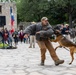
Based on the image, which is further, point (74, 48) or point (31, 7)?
point (31, 7)

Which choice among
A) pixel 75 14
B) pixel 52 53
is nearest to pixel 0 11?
pixel 75 14

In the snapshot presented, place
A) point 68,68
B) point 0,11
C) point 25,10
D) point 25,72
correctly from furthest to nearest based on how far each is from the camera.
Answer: point 25,10 < point 0,11 < point 68,68 < point 25,72

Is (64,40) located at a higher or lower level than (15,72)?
higher

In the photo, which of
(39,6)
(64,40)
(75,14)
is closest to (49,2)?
(39,6)

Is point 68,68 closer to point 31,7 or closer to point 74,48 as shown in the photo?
point 74,48

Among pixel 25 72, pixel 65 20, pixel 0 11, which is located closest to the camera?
pixel 25 72

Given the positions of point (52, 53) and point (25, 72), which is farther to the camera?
point (52, 53)

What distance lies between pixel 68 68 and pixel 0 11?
1817 inches

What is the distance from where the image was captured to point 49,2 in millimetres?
63438

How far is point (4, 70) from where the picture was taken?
1161cm

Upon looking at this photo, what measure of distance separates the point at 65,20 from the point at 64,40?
61.9 meters

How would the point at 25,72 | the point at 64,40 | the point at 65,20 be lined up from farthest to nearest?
the point at 65,20 < the point at 64,40 < the point at 25,72

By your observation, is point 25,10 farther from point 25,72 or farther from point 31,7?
point 25,72

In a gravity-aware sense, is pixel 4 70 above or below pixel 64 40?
below
